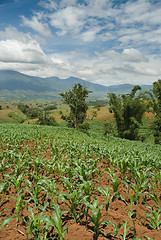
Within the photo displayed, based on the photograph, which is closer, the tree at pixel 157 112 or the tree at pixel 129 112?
the tree at pixel 157 112

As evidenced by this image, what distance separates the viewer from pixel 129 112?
105 ft

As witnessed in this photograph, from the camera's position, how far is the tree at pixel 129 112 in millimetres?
30922

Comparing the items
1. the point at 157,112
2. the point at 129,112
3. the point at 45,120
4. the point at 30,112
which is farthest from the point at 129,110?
the point at 30,112

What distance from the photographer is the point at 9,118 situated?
8850cm

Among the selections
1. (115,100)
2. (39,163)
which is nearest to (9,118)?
(115,100)

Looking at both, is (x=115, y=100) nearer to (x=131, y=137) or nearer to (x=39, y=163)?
(x=131, y=137)

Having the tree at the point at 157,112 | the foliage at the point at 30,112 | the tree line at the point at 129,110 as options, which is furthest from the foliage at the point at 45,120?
the tree at the point at 157,112

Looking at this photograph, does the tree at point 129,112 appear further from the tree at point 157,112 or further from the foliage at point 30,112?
the foliage at point 30,112

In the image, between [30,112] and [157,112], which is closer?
[157,112]

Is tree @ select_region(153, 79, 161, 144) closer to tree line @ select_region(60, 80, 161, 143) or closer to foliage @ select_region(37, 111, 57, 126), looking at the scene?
tree line @ select_region(60, 80, 161, 143)

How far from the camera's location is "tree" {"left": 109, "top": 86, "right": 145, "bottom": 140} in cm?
3092

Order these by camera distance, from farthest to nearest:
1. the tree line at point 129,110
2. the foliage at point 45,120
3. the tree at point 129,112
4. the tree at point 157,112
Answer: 1. the foliage at point 45,120
2. the tree at point 129,112
3. the tree at point 157,112
4. the tree line at point 129,110

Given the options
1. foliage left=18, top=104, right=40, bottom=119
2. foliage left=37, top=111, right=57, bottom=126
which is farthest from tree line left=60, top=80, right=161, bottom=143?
foliage left=18, top=104, right=40, bottom=119

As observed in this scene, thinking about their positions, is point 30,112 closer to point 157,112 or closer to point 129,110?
point 129,110
